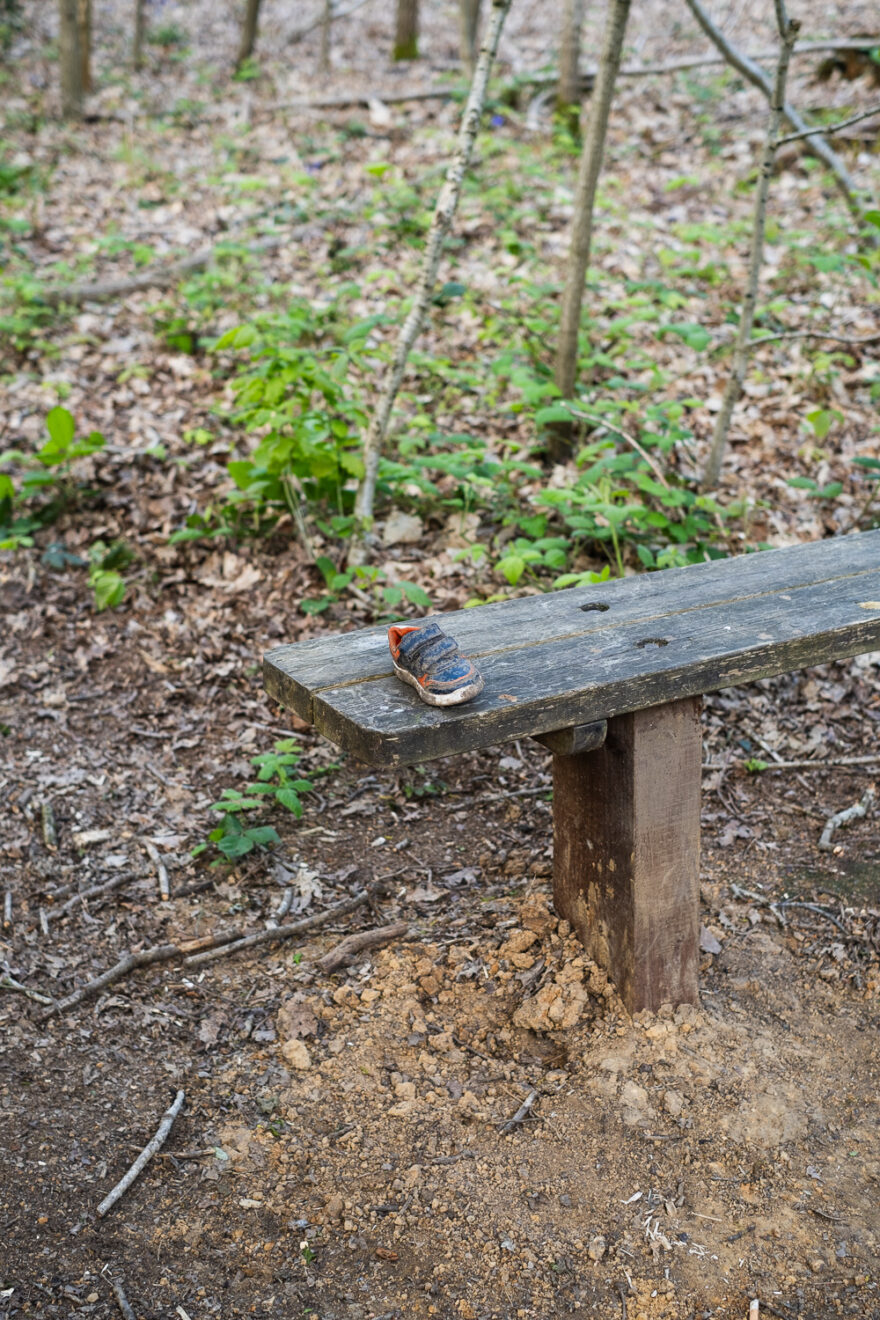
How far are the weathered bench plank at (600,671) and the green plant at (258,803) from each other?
2.92 ft

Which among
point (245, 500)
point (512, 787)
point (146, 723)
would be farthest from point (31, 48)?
point (512, 787)

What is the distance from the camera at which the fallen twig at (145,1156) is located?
2002 millimetres

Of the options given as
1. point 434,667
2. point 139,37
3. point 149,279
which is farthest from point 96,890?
point 139,37

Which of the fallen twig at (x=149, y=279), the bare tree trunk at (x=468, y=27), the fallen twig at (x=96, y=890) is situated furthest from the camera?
the bare tree trunk at (x=468, y=27)

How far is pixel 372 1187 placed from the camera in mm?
2074

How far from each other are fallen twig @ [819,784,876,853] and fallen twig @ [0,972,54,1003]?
2217 millimetres

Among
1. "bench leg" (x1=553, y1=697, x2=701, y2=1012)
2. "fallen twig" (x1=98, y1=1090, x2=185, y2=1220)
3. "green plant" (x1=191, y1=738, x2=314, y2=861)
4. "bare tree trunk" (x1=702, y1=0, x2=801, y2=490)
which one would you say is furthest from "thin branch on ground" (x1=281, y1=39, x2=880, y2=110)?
"fallen twig" (x1=98, y1=1090, x2=185, y2=1220)

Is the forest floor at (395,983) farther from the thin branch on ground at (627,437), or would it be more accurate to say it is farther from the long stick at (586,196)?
the thin branch on ground at (627,437)

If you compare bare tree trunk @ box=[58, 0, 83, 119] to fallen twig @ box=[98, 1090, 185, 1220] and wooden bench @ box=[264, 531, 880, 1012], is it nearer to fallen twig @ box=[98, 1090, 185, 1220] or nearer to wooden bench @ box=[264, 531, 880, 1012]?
wooden bench @ box=[264, 531, 880, 1012]

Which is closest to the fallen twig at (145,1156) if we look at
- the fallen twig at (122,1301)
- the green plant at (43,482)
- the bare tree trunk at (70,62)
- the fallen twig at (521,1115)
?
the fallen twig at (122,1301)

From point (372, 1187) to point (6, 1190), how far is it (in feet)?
2.38

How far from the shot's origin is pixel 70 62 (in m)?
10.5

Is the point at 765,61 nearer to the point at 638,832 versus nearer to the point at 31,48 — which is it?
the point at 31,48

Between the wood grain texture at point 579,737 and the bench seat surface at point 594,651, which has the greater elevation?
the bench seat surface at point 594,651
